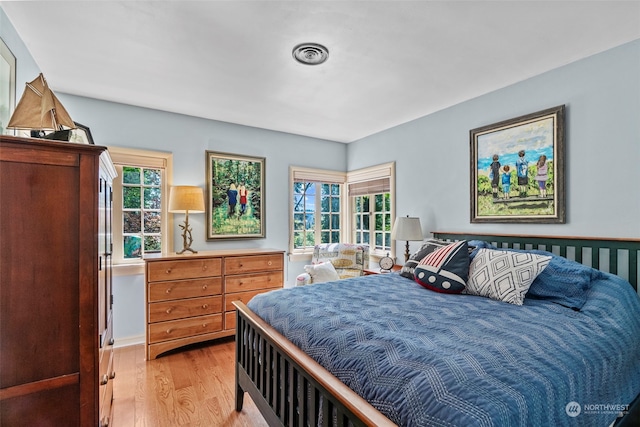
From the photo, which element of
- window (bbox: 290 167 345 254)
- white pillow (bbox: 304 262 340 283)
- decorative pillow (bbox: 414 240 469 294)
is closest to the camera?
decorative pillow (bbox: 414 240 469 294)

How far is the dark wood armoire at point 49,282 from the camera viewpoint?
3.61 feet

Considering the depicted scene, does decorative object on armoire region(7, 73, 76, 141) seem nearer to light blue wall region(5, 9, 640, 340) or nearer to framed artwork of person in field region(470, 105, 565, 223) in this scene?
light blue wall region(5, 9, 640, 340)

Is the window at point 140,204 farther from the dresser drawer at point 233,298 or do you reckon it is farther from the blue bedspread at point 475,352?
the blue bedspread at point 475,352

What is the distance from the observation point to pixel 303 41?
2.04m

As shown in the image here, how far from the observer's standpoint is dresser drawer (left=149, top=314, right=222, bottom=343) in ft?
9.40

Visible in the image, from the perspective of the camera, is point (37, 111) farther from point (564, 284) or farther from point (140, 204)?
point (564, 284)

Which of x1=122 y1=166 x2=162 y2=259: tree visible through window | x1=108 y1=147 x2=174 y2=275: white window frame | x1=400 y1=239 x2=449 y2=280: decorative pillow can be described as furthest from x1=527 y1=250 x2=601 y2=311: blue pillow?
x1=122 y1=166 x2=162 y2=259: tree visible through window

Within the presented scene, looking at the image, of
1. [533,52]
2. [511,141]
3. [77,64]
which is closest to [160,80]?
[77,64]

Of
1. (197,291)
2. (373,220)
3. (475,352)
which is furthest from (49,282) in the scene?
(373,220)

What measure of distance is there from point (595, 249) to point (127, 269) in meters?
4.07

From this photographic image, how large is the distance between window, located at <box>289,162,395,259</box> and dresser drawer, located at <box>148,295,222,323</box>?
1.36 m

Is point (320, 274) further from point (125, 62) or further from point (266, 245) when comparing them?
point (125, 62)

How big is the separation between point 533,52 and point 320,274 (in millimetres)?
2751

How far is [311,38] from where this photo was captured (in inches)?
79.2
